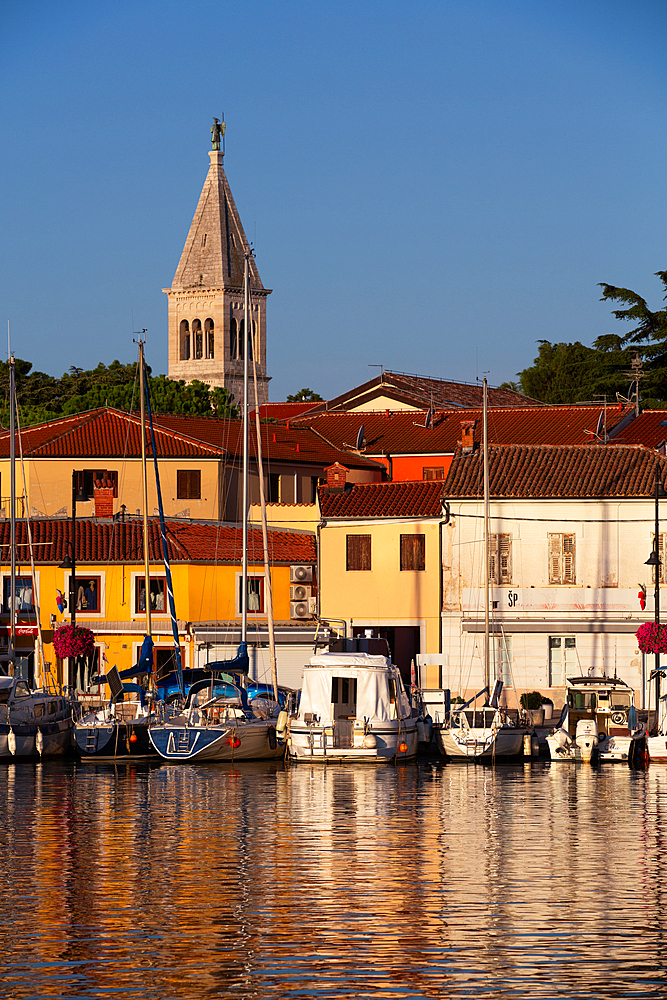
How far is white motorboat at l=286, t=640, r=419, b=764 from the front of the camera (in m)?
44.9

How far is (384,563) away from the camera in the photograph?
63.4 metres

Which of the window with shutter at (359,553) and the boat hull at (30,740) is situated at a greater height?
the window with shutter at (359,553)

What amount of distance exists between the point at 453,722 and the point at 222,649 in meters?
18.3

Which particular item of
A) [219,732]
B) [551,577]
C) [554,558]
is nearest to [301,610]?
[551,577]

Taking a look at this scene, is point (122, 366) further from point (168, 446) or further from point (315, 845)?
point (315, 845)

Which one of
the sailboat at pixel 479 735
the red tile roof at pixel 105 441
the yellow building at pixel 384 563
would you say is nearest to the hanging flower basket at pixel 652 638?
the sailboat at pixel 479 735

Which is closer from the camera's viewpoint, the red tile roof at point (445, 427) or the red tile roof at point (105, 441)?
the red tile roof at point (105, 441)

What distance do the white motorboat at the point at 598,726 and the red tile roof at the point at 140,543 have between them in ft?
68.2

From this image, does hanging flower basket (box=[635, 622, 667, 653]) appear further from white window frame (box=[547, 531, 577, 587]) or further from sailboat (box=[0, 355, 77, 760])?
sailboat (box=[0, 355, 77, 760])

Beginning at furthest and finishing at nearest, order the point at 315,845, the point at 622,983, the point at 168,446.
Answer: the point at 168,446, the point at 315,845, the point at 622,983

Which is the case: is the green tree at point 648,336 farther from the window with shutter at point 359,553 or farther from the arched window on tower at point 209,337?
the arched window on tower at point 209,337

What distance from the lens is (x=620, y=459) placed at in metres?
63.2

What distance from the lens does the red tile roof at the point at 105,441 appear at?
77562 mm

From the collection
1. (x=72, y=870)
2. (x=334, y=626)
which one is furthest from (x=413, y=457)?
(x=72, y=870)
